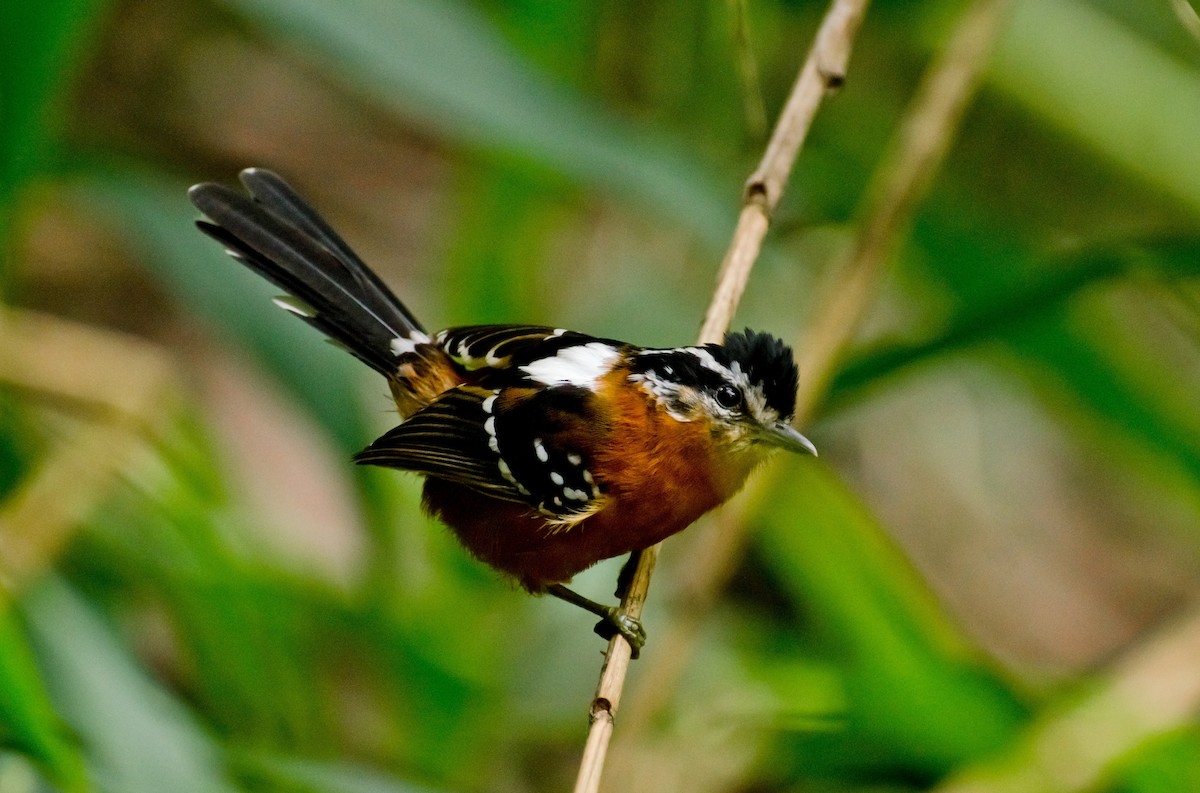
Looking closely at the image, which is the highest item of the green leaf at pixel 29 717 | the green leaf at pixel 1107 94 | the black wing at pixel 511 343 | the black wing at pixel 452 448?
the green leaf at pixel 1107 94

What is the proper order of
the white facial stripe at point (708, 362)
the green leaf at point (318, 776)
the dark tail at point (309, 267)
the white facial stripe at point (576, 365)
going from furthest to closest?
the dark tail at point (309, 267)
the white facial stripe at point (576, 365)
the white facial stripe at point (708, 362)
the green leaf at point (318, 776)

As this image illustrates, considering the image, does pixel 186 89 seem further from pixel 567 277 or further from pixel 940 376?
pixel 940 376

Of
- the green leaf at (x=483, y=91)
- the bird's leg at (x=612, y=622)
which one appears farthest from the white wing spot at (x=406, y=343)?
the bird's leg at (x=612, y=622)

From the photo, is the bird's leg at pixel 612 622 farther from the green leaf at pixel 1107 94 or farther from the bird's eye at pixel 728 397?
the green leaf at pixel 1107 94

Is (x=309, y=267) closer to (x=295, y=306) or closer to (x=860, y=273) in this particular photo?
(x=295, y=306)

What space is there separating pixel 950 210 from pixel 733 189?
2.64ft

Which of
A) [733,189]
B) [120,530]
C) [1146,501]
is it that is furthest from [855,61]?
[120,530]

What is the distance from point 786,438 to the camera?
9.46 ft

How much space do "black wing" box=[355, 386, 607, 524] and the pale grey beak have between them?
40 centimetres

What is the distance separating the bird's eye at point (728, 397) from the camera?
2902 millimetres

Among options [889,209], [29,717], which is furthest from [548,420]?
[29,717]

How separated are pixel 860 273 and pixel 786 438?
39 centimetres

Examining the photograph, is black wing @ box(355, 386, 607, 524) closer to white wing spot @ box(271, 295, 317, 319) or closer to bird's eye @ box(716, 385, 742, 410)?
bird's eye @ box(716, 385, 742, 410)

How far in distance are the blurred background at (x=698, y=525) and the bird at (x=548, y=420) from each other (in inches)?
6.1
